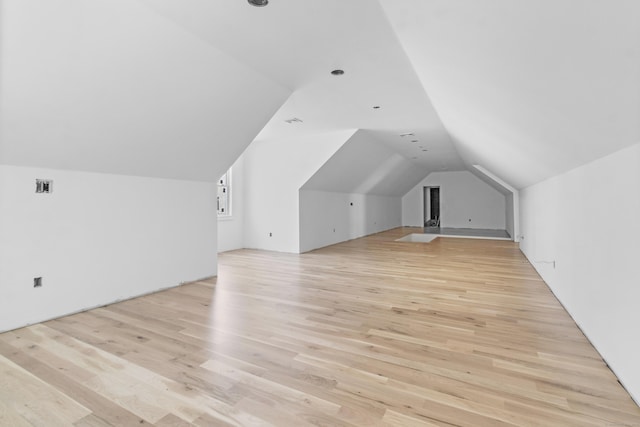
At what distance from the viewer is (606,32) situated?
104 centimetres

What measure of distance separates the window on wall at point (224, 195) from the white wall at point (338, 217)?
6.04 feet

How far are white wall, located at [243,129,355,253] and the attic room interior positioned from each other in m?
1.74

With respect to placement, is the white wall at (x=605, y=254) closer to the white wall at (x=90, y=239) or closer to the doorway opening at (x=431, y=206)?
the white wall at (x=90, y=239)

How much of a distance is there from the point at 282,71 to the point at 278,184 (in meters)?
4.00

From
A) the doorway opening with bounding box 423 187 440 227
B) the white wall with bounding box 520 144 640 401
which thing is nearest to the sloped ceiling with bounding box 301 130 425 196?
the doorway opening with bounding box 423 187 440 227

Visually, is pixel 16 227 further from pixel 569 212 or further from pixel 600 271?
pixel 569 212

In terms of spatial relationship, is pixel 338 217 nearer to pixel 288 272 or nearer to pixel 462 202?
pixel 288 272

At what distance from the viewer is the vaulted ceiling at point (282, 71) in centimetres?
137

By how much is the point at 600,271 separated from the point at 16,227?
15.4ft

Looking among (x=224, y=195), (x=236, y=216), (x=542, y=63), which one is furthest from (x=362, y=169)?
(x=542, y=63)

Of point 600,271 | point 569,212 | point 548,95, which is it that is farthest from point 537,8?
point 569,212

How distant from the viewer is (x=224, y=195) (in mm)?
7418

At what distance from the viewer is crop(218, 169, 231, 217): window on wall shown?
24.1 ft

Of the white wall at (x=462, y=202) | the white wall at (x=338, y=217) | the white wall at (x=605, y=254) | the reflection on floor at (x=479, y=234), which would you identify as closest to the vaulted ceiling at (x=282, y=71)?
the white wall at (x=605, y=254)
